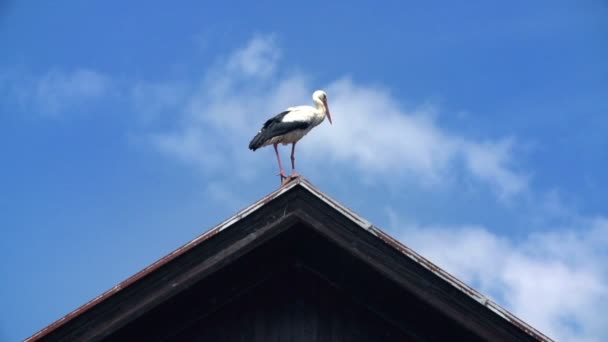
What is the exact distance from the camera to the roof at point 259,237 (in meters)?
6.69

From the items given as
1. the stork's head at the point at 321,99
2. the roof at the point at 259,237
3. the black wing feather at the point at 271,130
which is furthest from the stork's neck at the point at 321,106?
the roof at the point at 259,237

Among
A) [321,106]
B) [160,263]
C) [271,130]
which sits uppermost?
[321,106]

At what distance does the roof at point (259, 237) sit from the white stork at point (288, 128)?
25.2ft

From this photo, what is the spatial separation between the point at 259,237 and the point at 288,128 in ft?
29.8

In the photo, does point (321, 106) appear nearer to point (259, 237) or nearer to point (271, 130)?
point (271, 130)

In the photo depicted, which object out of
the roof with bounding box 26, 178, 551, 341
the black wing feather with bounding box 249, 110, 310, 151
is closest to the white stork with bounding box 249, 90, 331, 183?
the black wing feather with bounding box 249, 110, 310, 151

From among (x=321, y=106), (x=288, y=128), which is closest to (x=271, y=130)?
(x=288, y=128)

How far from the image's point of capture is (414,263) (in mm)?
6801

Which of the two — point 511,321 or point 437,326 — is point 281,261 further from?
point 511,321

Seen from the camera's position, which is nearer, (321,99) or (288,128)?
(288,128)

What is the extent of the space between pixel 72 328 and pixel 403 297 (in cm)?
245

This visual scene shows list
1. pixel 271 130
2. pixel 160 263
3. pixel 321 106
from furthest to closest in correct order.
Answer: pixel 321 106 < pixel 271 130 < pixel 160 263

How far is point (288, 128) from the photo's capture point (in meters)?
15.9

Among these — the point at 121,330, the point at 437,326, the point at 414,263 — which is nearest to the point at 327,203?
the point at 414,263
